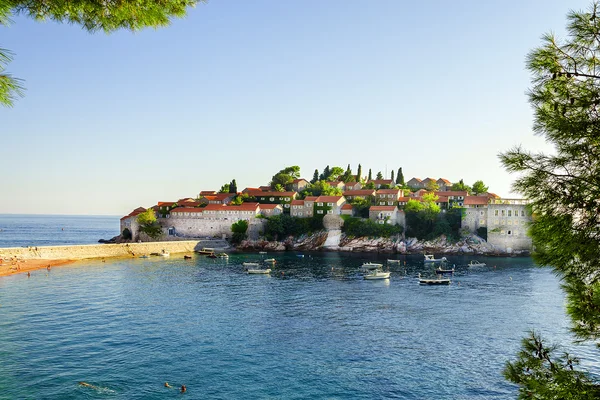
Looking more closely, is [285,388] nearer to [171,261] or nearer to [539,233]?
[539,233]

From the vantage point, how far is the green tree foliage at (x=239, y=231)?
315 ft

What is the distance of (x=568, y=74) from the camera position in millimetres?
6891

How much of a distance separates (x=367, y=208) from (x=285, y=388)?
8116 centimetres

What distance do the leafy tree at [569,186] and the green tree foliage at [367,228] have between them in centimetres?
8354

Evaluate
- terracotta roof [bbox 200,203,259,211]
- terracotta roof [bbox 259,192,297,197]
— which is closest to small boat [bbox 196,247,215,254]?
terracotta roof [bbox 200,203,259,211]

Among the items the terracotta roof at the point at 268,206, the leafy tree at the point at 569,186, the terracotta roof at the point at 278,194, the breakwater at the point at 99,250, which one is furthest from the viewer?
the terracotta roof at the point at 278,194

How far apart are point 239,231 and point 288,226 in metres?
11.6

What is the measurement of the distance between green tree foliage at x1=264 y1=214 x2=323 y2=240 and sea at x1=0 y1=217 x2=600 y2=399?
42.2 m

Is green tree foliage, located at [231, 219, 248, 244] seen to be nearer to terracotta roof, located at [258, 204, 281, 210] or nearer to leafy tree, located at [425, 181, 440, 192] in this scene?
terracotta roof, located at [258, 204, 281, 210]

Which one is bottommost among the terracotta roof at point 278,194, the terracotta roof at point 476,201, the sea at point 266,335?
the sea at point 266,335

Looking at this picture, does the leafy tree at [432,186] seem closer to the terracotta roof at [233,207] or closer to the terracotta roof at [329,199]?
the terracotta roof at [329,199]

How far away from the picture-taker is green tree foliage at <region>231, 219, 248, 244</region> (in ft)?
315

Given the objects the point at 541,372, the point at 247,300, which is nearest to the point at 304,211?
the point at 247,300

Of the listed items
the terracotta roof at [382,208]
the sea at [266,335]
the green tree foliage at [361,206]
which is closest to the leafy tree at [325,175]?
the green tree foliage at [361,206]
